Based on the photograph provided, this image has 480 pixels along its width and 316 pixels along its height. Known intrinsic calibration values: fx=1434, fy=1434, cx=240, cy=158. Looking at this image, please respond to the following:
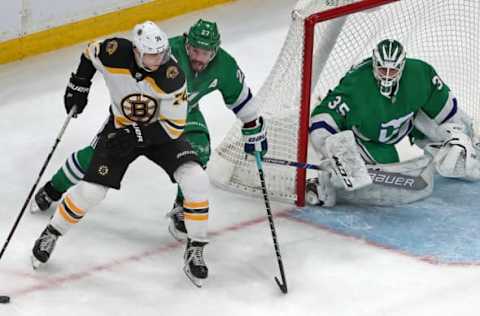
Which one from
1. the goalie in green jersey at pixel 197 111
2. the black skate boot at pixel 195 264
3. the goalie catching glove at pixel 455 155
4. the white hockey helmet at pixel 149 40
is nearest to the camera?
the white hockey helmet at pixel 149 40

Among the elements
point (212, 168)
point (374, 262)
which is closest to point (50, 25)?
point (212, 168)

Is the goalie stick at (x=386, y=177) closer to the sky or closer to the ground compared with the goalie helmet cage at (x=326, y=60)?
closer to the ground

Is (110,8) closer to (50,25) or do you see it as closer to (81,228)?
(50,25)

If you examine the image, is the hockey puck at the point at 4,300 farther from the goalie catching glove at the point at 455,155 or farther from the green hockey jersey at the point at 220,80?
the goalie catching glove at the point at 455,155

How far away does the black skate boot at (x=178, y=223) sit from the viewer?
202 inches

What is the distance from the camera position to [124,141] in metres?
4.67

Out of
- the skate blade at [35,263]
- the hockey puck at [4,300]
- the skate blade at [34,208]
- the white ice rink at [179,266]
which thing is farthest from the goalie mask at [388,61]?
the hockey puck at [4,300]

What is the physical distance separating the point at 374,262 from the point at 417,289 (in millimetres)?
250

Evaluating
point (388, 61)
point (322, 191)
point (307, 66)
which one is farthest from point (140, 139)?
point (388, 61)

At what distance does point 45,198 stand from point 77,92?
56 cm

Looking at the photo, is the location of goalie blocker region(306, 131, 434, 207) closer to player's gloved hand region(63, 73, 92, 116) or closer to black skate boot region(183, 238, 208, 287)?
black skate boot region(183, 238, 208, 287)

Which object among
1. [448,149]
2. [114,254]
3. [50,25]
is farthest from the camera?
[50,25]

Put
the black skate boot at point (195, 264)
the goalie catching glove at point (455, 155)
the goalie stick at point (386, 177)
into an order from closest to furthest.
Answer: the black skate boot at point (195, 264)
the goalie stick at point (386, 177)
the goalie catching glove at point (455, 155)

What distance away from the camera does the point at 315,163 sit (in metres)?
5.62
